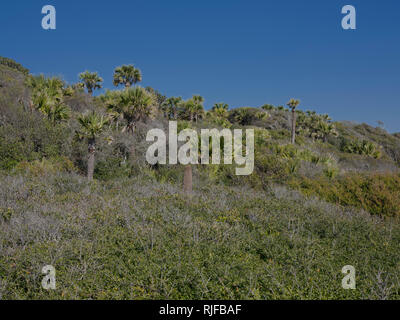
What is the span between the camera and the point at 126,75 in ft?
105

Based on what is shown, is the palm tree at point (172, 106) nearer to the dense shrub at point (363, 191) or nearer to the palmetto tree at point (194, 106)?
the palmetto tree at point (194, 106)

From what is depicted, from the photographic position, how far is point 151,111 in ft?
57.5

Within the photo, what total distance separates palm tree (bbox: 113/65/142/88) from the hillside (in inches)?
684

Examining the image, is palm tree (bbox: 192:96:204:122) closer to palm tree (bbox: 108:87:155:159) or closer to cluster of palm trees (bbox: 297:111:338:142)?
palm tree (bbox: 108:87:155:159)

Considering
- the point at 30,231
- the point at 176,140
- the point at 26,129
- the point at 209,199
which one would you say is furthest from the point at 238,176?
the point at 26,129

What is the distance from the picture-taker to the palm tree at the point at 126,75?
1248 inches

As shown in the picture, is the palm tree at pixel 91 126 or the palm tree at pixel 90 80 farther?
the palm tree at pixel 90 80

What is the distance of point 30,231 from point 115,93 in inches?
521

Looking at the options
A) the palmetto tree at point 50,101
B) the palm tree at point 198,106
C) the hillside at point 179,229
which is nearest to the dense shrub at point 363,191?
the hillside at point 179,229

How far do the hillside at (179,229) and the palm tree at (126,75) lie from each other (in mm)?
17383

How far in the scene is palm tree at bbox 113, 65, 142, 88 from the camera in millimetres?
31703

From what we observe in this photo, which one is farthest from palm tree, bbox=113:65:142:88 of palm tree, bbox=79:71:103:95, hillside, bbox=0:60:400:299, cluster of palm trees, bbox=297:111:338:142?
cluster of palm trees, bbox=297:111:338:142

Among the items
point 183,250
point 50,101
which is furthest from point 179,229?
point 50,101
